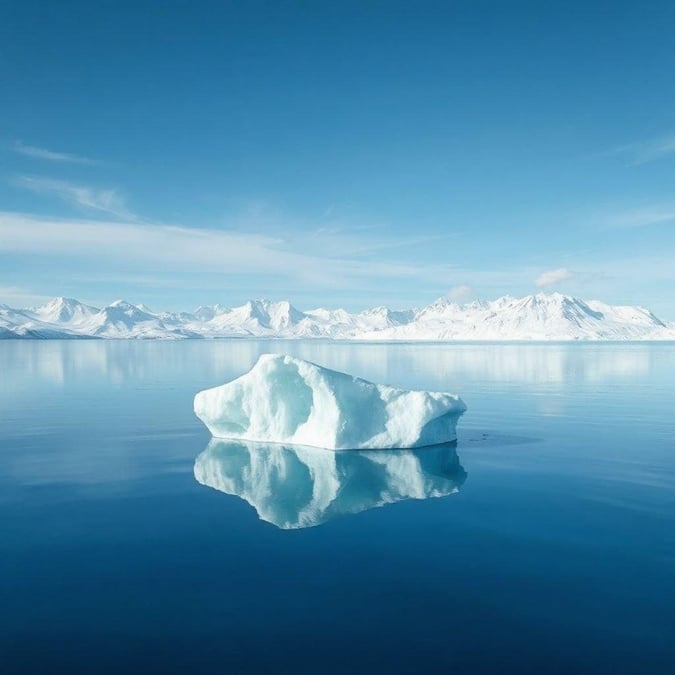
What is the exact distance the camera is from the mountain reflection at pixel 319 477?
41.3ft

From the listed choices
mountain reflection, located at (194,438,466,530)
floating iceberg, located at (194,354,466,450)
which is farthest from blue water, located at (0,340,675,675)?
floating iceberg, located at (194,354,466,450)

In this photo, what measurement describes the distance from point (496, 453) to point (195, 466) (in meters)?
9.28

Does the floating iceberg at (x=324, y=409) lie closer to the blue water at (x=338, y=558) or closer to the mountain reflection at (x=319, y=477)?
the mountain reflection at (x=319, y=477)

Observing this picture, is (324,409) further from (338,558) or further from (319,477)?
(338,558)

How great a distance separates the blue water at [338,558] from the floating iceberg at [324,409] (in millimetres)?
945

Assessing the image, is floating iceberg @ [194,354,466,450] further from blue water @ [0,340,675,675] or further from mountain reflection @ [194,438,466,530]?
blue water @ [0,340,675,675]

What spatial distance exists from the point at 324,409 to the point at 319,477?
12.3 feet

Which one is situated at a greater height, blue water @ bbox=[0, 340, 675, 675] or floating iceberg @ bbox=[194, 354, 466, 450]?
floating iceberg @ bbox=[194, 354, 466, 450]

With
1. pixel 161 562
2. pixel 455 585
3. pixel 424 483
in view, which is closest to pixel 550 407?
pixel 424 483

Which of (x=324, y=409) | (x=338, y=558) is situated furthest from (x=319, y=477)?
(x=338, y=558)

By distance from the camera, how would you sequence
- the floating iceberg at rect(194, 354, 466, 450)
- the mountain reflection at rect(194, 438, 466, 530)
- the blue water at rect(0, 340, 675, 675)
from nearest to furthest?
the blue water at rect(0, 340, 675, 675) → the mountain reflection at rect(194, 438, 466, 530) → the floating iceberg at rect(194, 354, 466, 450)

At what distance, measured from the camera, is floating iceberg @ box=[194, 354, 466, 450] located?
59.0 feet

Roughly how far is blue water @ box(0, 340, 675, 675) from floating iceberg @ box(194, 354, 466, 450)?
3.10 ft

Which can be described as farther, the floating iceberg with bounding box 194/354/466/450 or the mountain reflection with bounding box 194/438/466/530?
the floating iceberg with bounding box 194/354/466/450
